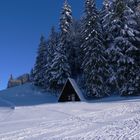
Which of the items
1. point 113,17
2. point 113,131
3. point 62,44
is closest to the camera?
point 113,131

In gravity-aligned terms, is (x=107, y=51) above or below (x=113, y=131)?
above

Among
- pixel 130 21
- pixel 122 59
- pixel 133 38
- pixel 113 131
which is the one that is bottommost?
pixel 113 131

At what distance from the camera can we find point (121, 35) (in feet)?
122

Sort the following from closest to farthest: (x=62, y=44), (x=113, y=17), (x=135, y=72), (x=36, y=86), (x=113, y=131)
A: (x=113, y=131) < (x=135, y=72) < (x=113, y=17) < (x=62, y=44) < (x=36, y=86)

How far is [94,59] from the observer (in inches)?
1532

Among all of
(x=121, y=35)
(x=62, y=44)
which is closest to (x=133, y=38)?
(x=121, y=35)

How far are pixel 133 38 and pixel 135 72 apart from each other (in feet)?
14.9

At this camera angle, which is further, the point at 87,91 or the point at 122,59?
the point at 87,91

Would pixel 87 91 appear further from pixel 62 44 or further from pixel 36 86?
pixel 36 86

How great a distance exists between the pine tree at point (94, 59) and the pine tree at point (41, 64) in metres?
16.9

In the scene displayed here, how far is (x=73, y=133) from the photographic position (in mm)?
14641

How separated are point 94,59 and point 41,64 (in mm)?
21435

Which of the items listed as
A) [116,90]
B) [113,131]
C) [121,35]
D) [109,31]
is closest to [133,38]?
[121,35]

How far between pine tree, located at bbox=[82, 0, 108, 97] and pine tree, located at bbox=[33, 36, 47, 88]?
55.5 feet
